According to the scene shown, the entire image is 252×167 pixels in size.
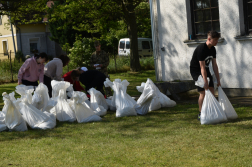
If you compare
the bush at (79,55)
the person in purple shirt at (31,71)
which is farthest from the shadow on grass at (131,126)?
the bush at (79,55)

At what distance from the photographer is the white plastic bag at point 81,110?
721cm

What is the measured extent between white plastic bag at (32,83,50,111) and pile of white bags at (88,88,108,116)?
39.4 inches

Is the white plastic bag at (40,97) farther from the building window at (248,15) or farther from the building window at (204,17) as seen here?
the building window at (248,15)

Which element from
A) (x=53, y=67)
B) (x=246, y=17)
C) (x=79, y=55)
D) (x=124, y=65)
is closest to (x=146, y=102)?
(x=53, y=67)

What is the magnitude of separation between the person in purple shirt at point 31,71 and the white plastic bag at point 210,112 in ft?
13.0

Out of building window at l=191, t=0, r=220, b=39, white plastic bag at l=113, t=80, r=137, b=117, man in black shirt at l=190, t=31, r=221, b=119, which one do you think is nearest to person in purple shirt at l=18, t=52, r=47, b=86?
white plastic bag at l=113, t=80, r=137, b=117

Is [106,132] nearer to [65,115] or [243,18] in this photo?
[65,115]

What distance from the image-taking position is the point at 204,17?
10117 millimetres

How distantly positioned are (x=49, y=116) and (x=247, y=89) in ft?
17.1

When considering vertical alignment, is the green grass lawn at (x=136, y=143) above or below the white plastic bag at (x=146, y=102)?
below

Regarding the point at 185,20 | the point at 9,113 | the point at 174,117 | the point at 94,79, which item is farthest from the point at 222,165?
the point at 185,20

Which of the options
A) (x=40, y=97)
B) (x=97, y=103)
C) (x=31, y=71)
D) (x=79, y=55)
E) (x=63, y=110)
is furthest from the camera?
(x=79, y=55)

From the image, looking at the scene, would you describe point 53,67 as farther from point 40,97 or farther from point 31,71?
point 40,97

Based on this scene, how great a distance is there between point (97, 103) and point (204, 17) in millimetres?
4235
